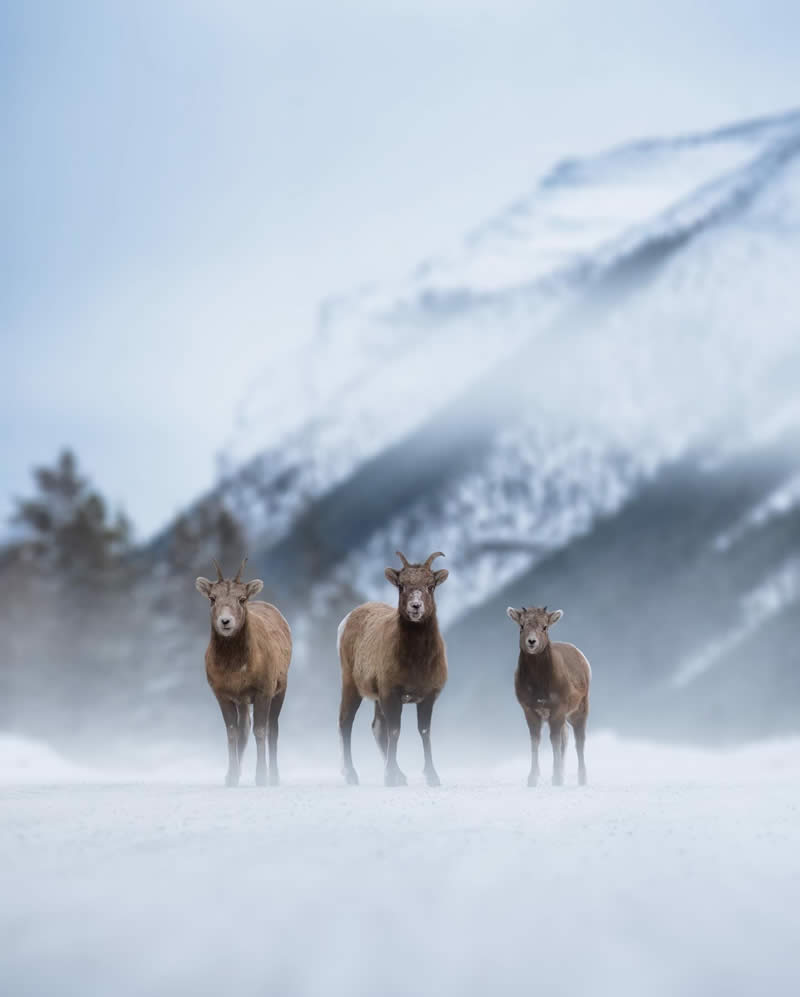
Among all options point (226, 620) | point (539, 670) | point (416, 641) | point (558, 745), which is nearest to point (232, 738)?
point (226, 620)

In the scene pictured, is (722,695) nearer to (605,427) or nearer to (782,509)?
(782,509)

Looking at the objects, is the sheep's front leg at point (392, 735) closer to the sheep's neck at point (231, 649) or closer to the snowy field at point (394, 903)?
the sheep's neck at point (231, 649)

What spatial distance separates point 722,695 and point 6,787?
9394cm

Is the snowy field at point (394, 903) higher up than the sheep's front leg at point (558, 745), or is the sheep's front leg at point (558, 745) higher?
the sheep's front leg at point (558, 745)

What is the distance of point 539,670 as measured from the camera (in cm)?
1644

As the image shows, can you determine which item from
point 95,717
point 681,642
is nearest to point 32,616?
point 95,717

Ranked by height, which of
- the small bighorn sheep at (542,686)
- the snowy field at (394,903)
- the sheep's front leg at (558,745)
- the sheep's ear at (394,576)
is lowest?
the snowy field at (394,903)

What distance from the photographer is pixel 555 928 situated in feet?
31.2

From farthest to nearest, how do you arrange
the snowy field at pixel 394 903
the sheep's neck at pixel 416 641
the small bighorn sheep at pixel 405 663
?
1. the sheep's neck at pixel 416 641
2. the small bighorn sheep at pixel 405 663
3. the snowy field at pixel 394 903

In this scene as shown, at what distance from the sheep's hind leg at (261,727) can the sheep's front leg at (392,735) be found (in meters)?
1.37

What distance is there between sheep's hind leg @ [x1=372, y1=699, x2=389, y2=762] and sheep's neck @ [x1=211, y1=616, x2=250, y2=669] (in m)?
1.92

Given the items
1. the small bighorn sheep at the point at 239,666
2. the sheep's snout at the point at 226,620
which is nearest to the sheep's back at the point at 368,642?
the small bighorn sheep at the point at 239,666

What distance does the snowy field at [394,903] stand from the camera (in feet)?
29.8

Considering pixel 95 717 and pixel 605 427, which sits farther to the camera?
pixel 605 427
